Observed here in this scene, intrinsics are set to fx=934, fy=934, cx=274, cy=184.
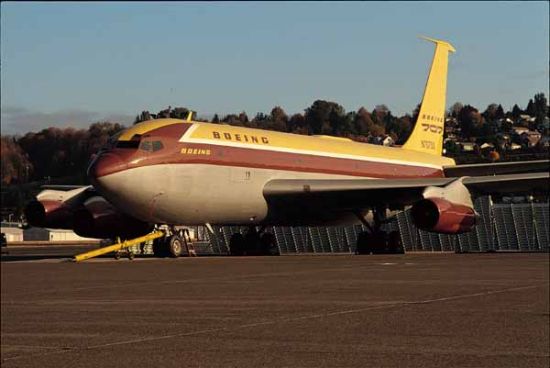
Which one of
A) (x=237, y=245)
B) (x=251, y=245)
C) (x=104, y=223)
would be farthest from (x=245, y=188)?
(x=104, y=223)

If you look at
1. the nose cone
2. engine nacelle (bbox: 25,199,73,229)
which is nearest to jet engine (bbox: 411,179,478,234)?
the nose cone

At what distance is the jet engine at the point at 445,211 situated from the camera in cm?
3450

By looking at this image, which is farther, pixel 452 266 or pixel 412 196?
pixel 412 196

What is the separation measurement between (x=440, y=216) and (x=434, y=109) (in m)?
20.3

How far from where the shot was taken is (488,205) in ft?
194

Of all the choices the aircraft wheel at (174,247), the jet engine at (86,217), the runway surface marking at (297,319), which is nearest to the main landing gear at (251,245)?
the jet engine at (86,217)

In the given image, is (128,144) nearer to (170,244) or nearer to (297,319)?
(170,244)

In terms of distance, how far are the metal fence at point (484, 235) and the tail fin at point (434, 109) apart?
6077mm

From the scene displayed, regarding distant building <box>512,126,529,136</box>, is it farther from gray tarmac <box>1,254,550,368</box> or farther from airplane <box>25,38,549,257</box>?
gray tarmac <box>1,254,550,368</box>

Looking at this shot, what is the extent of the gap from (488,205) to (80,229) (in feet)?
103

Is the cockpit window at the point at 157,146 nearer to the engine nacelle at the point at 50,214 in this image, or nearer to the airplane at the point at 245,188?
the airplane at the point at 245,188

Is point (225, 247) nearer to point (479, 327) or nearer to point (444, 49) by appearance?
point (444, 49)

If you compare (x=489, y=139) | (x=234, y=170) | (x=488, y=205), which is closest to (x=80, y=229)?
(x=234, y=170)

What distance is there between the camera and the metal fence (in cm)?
5688
